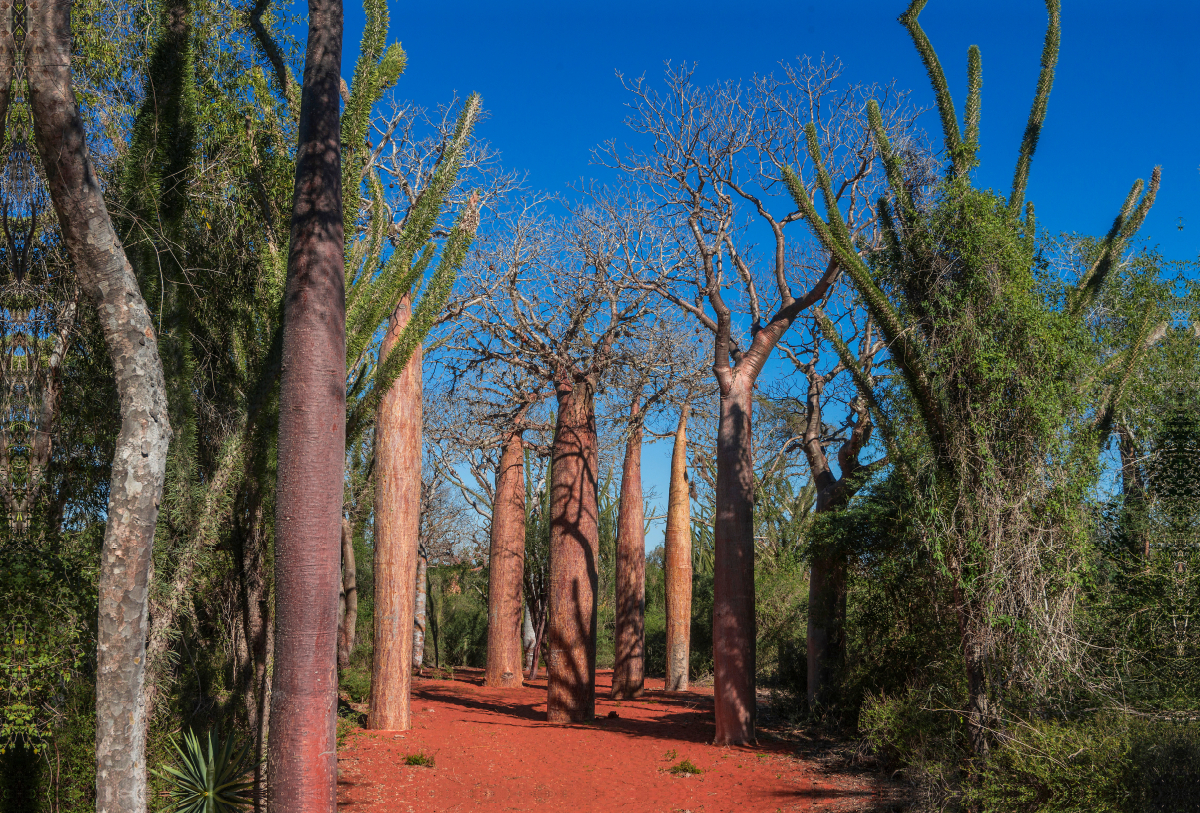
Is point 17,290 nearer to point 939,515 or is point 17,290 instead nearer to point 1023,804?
point 939,515

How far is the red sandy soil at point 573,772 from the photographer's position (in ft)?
25.7

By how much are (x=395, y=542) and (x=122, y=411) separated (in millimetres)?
6354

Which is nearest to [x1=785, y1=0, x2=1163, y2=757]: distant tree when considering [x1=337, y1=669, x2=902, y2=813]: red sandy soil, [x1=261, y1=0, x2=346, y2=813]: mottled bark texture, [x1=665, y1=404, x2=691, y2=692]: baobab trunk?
[x1=337, y1=669, x2=902, y2=813]: red sandy soil

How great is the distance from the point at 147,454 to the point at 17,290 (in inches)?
112

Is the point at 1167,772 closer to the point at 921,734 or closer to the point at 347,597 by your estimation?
the point at 921,734

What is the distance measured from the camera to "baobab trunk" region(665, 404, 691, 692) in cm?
1694

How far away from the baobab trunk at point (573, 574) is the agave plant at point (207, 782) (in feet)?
20.2

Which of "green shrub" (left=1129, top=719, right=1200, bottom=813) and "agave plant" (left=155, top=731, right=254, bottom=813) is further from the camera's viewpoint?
"agave plant" (left=155, top=731, right=254, bottom=813)

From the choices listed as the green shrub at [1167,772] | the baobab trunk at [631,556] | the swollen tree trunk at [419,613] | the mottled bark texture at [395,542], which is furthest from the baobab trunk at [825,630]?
the swollen tree trunk at [419,613]

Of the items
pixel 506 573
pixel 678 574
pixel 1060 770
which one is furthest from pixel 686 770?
pixel 506 573

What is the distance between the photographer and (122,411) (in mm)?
5098

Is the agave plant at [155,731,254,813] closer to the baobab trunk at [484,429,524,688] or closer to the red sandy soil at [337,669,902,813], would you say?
the red sandy soil at [337,669,902,813]

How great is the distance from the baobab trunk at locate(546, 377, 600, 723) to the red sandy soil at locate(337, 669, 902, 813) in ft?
1.45

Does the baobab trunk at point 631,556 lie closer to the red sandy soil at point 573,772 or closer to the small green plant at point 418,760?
the red sandy soil at point 573,772
